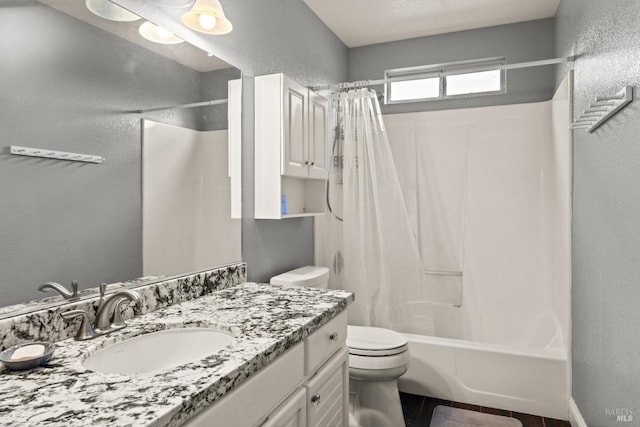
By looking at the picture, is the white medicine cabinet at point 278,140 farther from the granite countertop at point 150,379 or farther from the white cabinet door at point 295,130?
the granite countertop at point 150,379

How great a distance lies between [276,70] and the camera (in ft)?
8.02

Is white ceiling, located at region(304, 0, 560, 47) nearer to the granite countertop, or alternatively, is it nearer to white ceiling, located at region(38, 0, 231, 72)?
white ceiling, located at region(38, 0, 231, 72)

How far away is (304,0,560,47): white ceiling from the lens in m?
2.81

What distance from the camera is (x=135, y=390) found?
81cm

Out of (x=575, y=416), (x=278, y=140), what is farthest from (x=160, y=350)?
(x=575, y=416)

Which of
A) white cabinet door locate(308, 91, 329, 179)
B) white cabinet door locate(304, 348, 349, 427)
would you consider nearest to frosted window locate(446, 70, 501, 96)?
white cabinet door locate(308, 91, 329, 179)

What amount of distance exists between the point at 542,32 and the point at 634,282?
7.96ft

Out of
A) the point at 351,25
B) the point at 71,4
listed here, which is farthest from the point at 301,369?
the point at 351,25

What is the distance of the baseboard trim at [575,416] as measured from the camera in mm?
2070

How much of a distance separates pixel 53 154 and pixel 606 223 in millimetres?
1995

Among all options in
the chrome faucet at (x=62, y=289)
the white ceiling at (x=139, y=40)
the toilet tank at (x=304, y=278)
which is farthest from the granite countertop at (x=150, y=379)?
the white ceiling at (x=139, y=40)

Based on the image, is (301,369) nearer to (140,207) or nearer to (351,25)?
(140,207)

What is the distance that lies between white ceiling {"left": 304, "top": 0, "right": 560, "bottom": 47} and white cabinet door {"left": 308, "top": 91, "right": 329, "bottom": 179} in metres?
0.75

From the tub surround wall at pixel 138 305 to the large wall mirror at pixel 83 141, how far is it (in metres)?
0.06
